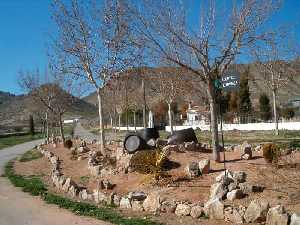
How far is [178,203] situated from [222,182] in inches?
46.4

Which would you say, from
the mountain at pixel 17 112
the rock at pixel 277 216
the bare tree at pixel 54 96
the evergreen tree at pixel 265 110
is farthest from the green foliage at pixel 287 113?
the mountain at pixel 17 112

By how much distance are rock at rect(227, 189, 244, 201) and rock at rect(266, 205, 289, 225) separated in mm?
1745

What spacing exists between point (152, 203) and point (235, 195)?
175 centimetres

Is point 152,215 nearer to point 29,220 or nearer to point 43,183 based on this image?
point 29,220

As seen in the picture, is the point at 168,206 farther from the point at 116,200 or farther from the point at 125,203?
the point at 116,200

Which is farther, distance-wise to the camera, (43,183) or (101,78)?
(101,78)

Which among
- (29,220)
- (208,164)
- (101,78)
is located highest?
(101,78)

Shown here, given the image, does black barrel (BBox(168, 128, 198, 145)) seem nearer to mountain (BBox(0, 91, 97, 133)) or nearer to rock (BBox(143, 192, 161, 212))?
rock (BBox(143, 192, 161, 212))

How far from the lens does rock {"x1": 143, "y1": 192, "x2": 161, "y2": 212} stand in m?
10.6

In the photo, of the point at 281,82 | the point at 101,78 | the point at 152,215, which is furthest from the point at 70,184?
the point at 281,82

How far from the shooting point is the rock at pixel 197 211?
981cm

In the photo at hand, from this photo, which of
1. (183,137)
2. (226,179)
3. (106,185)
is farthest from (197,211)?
(183,137)

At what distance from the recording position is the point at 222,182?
11.0m

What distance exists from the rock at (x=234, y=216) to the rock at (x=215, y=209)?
0.41ft
